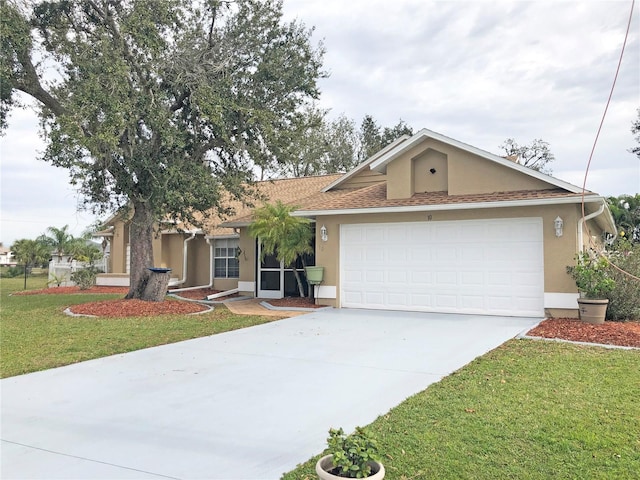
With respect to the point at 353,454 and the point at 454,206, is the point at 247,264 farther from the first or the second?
the point at 353,454

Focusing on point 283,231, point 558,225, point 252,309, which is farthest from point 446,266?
point 252,309

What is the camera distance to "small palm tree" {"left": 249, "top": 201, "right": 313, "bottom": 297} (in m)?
14.1

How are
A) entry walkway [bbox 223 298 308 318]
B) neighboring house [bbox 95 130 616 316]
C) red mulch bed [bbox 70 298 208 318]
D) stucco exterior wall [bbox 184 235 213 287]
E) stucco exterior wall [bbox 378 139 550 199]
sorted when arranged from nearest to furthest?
neighboring house [bbox 95 130 616 316] → stucco exterior wall [bbox 378 139 550 199] → red mulch bed [bbox 70 298 208 318] → entry walkway [bbox 223 298 308 318] → stucco exterior wall [bbox 184 235 213 287]

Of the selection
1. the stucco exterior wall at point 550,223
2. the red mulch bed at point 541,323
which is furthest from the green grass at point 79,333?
the stucco exterior wall at point 550,223

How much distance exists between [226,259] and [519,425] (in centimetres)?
1655

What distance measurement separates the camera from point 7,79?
12.2 meters

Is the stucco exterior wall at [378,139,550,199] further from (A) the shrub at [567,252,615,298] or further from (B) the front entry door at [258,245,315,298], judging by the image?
(B) the front entry door at [258,245,315,298]

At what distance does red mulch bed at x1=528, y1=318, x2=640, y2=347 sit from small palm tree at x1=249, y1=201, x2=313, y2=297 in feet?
22.8

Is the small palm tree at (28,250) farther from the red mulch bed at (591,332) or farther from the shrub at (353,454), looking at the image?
the shrub at (353,454)

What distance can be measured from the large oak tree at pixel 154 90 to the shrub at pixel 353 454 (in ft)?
33.6

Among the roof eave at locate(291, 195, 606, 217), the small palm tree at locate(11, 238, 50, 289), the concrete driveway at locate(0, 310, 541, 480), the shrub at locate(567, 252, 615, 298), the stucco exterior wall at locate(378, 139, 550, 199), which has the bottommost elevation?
the concrete driveway at locate(0, 310, 541, 480)

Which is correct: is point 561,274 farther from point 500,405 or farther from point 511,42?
point 500,405

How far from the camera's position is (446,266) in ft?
39.9

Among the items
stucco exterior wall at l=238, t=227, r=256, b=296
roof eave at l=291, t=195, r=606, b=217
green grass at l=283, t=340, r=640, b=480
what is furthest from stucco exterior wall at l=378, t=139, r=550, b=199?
stucco exterior wall at l=238, t=227, r=256, b=296
